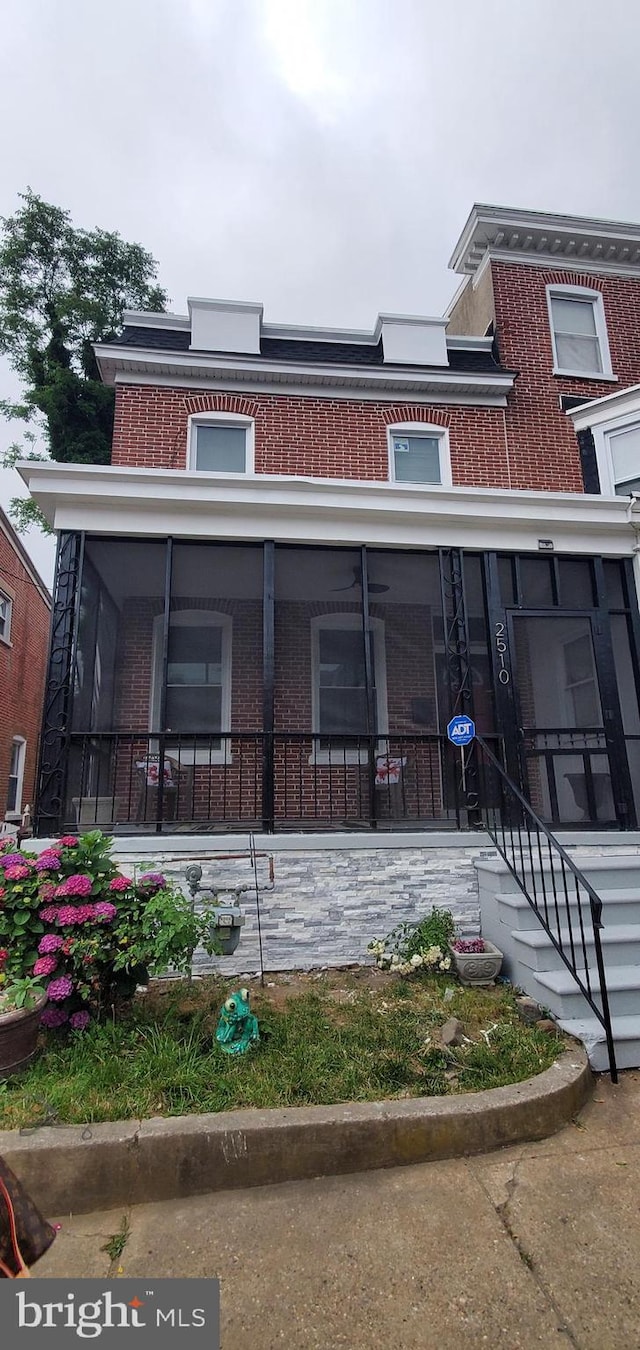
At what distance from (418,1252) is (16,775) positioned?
15.1 meters

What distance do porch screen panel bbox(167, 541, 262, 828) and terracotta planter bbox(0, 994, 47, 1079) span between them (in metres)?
3.71

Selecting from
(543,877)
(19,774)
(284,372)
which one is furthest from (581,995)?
(19,774)

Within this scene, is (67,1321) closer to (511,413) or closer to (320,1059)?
(320,1059)

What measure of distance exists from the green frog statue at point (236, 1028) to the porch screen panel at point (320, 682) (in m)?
3.67

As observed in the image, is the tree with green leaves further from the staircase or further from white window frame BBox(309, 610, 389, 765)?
the staircase

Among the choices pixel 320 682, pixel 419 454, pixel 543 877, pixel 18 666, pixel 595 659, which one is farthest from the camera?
pixel 18 666

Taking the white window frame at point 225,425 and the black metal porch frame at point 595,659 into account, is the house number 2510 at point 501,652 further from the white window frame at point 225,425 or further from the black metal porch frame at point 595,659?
the white window frame at point 225,425

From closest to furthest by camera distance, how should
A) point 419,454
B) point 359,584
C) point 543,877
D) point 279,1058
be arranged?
point 279,1058
point 543,877
point 359,584
point 419,454

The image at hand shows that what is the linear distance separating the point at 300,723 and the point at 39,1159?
582 centimetres

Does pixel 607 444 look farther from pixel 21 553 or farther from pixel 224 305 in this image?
pixel 21 553

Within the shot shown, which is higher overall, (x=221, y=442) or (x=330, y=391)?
(x=330, y=391)

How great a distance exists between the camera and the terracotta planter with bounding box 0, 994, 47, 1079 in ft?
10.5

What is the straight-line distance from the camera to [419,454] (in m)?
9.31

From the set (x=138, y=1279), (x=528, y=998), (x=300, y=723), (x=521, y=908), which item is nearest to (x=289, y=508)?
(x=300, y=723)
